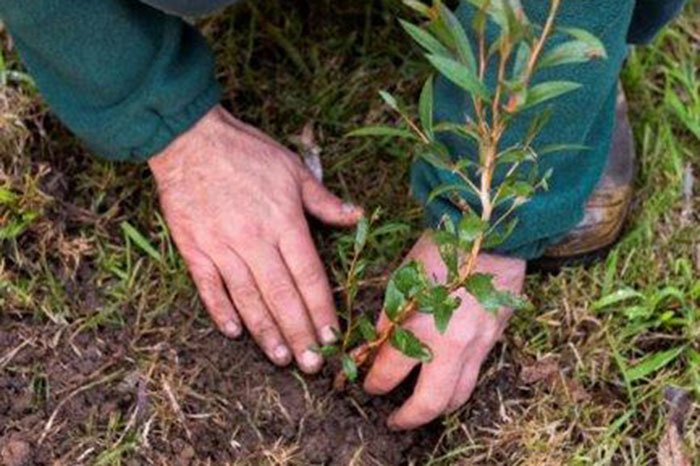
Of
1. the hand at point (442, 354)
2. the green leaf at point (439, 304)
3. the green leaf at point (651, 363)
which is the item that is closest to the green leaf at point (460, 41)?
the green leaf at point (439, 304)

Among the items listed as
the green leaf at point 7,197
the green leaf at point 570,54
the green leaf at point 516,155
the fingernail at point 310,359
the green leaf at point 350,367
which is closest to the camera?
the green leaf at point 570,54

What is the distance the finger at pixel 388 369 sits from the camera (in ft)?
6.86

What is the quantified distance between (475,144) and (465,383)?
1.37 ft

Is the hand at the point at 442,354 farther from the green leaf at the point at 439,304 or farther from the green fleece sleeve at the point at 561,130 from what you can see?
the green leaf at the point at 439,304

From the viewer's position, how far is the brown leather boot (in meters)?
2.35

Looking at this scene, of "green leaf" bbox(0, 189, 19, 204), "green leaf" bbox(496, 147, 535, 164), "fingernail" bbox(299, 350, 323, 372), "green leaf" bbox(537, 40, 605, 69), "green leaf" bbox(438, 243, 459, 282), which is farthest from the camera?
"green leaf" bbox(0, 189, 19, 204)

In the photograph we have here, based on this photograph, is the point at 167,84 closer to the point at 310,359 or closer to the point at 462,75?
the point at 310,359

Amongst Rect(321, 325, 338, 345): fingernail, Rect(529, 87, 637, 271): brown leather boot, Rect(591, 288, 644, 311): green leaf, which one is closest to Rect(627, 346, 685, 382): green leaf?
Rect(591, 288, 644, 311): green leaf

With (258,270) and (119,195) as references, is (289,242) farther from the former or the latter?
(119,195)

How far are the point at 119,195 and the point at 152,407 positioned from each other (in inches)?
18.0

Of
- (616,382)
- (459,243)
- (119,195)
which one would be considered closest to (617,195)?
(616,382)

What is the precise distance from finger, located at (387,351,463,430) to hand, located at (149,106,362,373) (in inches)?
7.2

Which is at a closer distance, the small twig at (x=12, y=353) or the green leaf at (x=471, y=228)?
the green leaf at (x=471, y=228)

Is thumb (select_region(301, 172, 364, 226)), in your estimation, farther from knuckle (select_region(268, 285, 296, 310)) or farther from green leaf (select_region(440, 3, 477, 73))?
green leaf (select_region(440, 3, 477, 73))
